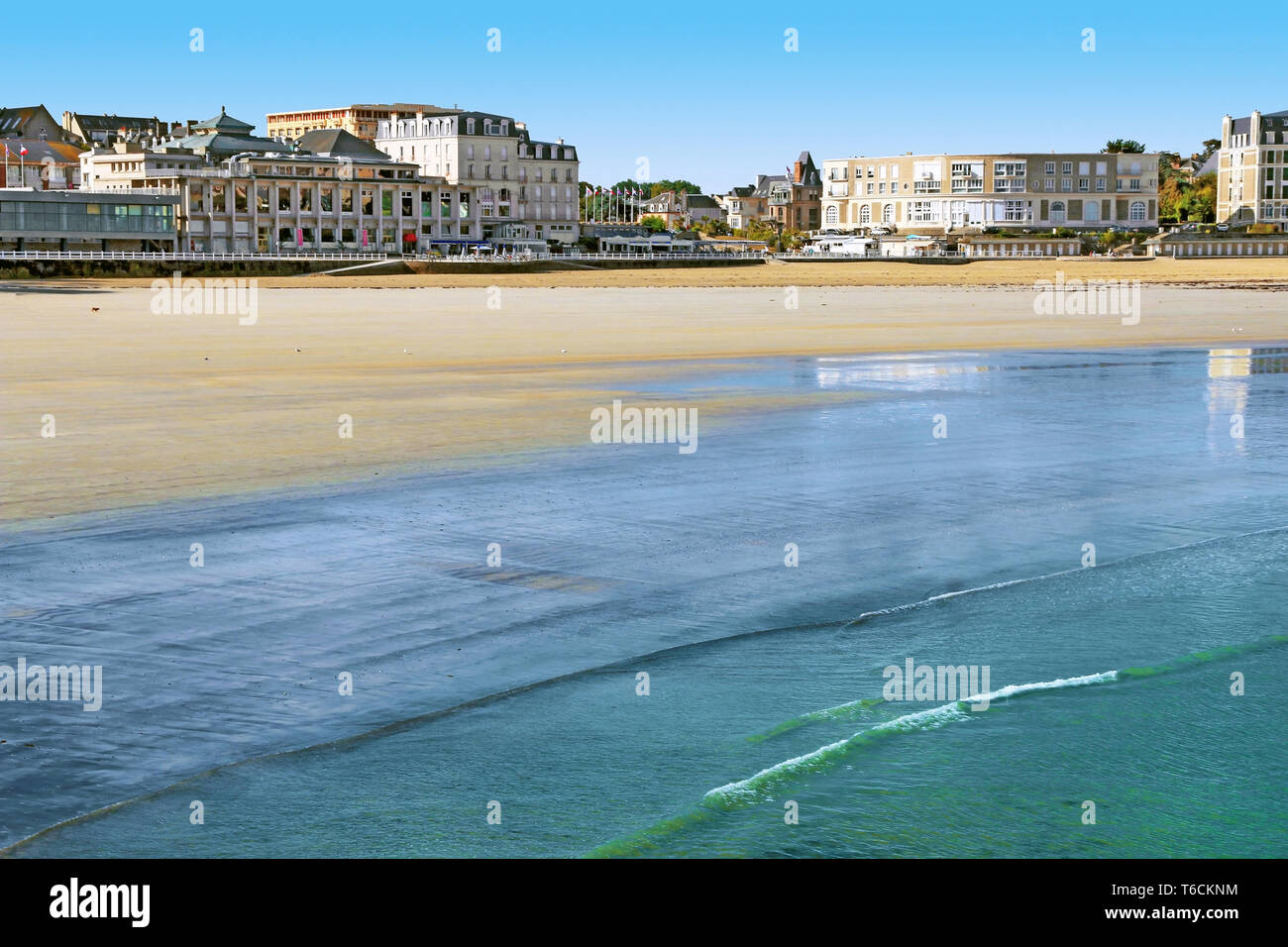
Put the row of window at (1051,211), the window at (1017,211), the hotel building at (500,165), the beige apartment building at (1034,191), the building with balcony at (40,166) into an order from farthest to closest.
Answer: the window at (1017,211)
the row of window at (1051,211)
the beige apartment building at (1034,191)
the hotel building at (500,165)
the building with balcony at (40,166)

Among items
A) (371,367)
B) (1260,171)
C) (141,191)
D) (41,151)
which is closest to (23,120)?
(41,151)

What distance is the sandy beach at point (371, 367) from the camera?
47.6 feet

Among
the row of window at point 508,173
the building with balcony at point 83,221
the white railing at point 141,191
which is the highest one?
the row of window at point 508,173

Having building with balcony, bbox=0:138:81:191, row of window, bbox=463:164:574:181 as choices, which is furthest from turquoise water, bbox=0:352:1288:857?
building with balcony, bbox=0:138:81:191

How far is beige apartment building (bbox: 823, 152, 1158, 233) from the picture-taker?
18538 cm

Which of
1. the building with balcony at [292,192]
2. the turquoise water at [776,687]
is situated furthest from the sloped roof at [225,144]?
the turquoise water at [776,687]

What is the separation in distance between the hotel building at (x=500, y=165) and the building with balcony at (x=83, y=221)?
47318 millimetres

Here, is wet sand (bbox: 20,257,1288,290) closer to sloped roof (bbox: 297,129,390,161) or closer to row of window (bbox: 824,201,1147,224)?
sloped roof (bbox: 297,129,390,161)

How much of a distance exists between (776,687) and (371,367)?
1955cm

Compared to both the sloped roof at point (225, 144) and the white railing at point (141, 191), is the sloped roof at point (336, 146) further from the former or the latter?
the white railing at point (141, 191)

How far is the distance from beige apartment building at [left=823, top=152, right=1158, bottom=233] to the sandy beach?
127268 mm
